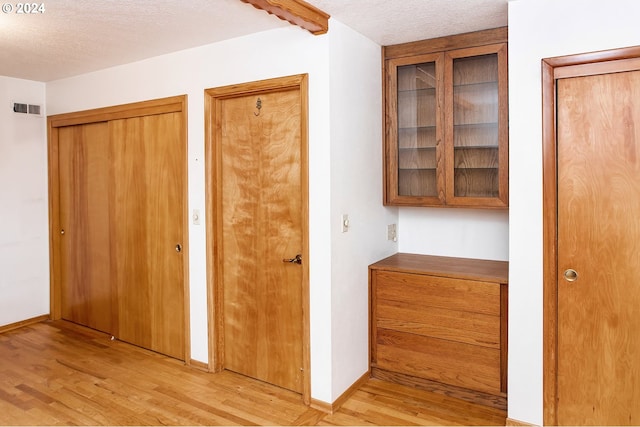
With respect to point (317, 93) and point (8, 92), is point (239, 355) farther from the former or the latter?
point (8, 92)

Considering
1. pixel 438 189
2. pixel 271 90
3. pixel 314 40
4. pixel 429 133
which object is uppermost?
A: pixel 314 40

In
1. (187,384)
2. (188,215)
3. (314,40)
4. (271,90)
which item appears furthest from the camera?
(188,215)

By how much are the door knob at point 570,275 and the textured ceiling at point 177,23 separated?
149cm

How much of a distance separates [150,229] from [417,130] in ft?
7.31

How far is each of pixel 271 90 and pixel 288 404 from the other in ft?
6.56

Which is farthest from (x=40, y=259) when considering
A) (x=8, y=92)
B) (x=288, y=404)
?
(x=288, y=404)

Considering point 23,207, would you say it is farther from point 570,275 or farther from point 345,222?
point 570,275

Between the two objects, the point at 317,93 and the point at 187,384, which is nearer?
the point at 317,93

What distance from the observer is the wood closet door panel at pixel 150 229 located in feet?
11.4

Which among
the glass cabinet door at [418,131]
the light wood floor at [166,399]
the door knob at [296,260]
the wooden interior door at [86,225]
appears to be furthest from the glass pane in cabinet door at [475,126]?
the wooden interior door at [86,225]

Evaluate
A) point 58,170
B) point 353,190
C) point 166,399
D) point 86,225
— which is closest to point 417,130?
point 353,190

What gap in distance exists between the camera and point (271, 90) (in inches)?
115

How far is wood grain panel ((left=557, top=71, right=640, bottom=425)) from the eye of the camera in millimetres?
2244

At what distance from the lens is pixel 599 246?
2.31m
